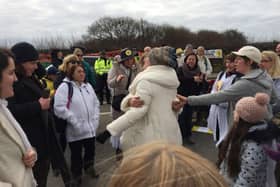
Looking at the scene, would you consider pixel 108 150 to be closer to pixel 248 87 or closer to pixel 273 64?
pixel 273 64

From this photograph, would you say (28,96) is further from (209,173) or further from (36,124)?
(209,173)

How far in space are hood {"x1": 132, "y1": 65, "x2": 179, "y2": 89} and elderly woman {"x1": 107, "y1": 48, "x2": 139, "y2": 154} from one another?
2092 mm

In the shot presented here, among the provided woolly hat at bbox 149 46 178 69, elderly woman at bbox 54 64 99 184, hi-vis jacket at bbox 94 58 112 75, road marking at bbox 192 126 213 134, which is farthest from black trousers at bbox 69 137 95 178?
hi-vis jacket at bbox 94 58 112 75

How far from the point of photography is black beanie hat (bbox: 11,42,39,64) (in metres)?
3.03

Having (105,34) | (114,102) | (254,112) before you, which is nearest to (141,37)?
(105,34)

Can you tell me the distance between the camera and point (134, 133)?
10.5ft

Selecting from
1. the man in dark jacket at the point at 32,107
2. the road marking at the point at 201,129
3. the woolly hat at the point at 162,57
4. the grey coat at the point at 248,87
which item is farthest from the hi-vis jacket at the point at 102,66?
the woolly hat at the point at 162,57

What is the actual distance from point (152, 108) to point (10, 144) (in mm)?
1289

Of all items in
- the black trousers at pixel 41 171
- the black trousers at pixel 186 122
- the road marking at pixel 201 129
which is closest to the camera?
the black trousers at pixel 41 171

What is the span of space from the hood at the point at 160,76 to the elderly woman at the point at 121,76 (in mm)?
2092

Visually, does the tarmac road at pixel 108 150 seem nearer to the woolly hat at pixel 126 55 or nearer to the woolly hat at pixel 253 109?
the woolly hat at pixel 253 109

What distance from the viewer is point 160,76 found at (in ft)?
9.98

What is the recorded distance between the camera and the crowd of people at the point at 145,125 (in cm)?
104

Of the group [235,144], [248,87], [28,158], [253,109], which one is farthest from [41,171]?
[248,87]
